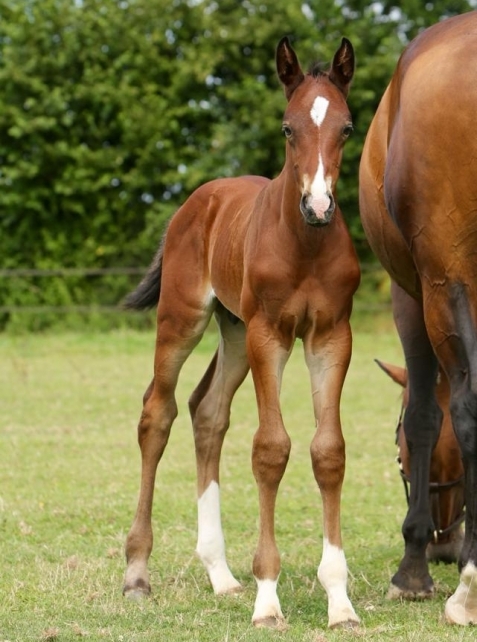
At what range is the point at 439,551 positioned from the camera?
5781 millimetres

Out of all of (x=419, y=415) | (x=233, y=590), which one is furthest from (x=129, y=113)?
(x=233, y=590)

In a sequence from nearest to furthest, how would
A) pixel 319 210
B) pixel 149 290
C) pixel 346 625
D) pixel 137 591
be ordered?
pixel 319 210 < pixel 346 625 < pixel 137 591 < pixel 149 290

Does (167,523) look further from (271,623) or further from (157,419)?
(271,623)

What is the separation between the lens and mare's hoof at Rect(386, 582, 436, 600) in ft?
16.2

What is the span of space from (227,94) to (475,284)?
1709cm

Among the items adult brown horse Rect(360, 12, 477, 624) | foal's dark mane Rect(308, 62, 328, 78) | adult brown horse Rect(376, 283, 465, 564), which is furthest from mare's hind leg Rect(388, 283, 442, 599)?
foal's dark mane Rect(308, 62, 328, 78)

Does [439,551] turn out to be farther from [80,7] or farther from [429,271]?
[80,7]

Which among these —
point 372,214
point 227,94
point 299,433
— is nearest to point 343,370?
point 372,214

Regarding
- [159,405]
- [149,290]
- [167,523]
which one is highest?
[149,290]

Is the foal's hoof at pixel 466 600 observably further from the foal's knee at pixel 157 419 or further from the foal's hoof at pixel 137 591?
the foal's knee at pixel 157 419

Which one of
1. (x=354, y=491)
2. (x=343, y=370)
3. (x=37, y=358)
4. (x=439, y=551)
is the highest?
(x=343, y=370)

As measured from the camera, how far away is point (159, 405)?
5.38m

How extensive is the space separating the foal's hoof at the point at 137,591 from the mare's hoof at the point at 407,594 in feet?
3.54

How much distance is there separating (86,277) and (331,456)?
1656 centimetres
